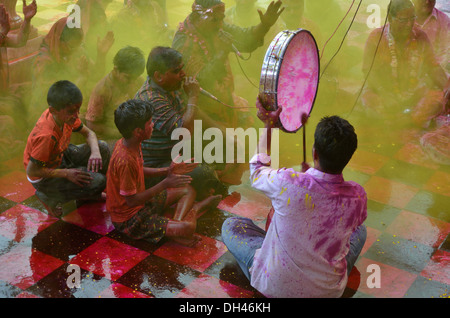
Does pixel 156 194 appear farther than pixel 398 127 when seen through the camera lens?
No

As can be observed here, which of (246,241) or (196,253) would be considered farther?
(196,253)

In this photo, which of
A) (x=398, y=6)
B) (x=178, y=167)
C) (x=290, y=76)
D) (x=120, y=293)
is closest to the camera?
(x=120, y=293)

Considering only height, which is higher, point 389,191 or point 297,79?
point 297,79

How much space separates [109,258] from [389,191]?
255cm

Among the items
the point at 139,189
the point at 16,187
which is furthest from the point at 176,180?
the point at 16,187

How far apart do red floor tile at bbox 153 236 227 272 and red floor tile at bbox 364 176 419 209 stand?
1574mm

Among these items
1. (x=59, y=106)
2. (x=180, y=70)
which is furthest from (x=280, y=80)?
(x=59, y=106)

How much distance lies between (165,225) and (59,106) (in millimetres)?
1184

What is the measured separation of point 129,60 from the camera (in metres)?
4.81

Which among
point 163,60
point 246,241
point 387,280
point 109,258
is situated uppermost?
point 163,60

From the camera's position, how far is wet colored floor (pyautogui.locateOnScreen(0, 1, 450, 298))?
12.0ft
